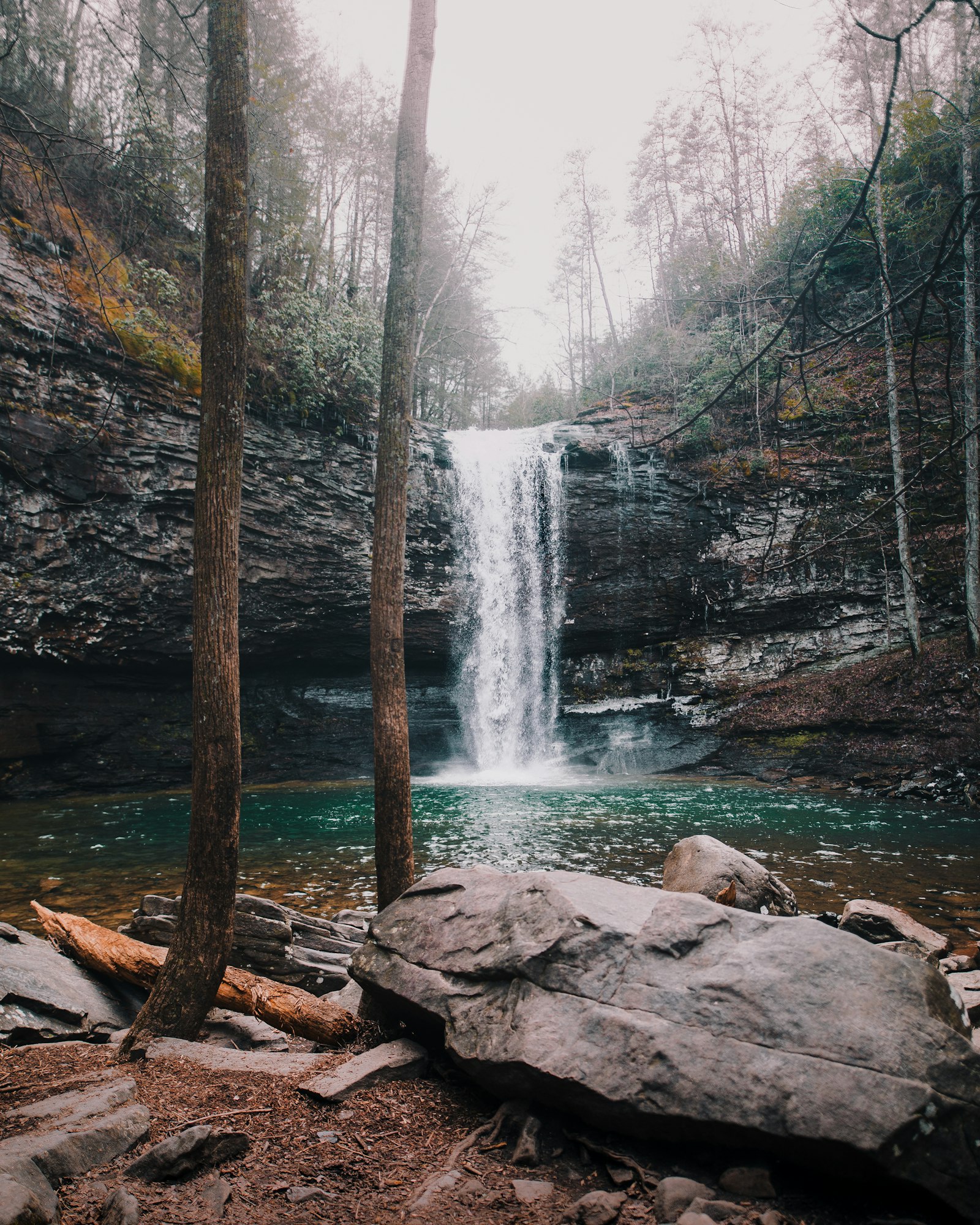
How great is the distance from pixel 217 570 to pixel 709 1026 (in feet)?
10.4

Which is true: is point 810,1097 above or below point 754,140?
below

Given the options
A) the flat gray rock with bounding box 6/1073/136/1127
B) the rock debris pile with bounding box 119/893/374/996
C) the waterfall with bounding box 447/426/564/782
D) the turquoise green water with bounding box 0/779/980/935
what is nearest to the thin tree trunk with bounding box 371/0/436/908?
the rock debris pile with bounding box 119/893/374/996

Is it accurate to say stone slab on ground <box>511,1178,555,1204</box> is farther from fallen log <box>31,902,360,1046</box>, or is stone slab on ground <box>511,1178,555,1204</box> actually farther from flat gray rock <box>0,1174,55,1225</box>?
fallen log <box>31,902,360,1046</box>

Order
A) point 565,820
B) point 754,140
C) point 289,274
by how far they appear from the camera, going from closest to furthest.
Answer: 1. point 565,820
2. point 289,274
3. point 754,140

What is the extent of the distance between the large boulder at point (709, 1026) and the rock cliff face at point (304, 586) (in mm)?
11821

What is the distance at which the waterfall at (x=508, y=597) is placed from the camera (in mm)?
18031

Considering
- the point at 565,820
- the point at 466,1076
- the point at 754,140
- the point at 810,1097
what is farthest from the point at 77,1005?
the point at 754,140

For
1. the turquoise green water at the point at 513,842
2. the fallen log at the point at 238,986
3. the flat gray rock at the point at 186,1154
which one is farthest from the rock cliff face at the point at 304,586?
the flat gray rock at the point at 186,1154

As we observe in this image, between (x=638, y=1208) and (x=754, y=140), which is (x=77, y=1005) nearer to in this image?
(x=638, y=1208)

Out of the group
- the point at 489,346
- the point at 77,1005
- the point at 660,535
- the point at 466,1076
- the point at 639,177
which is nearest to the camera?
the point at 466,1076

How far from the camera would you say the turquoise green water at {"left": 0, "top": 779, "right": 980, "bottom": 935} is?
7078 mm

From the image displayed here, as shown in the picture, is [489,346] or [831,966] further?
[489,346]

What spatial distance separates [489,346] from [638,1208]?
32.8 m

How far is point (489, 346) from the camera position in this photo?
103 feet
